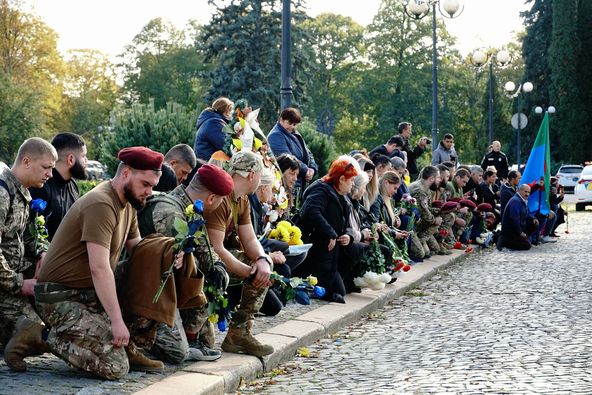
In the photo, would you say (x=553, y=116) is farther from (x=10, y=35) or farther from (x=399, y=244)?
(x=399, y=244)

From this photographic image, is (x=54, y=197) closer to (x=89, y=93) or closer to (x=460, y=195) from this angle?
(x=460, y=195)

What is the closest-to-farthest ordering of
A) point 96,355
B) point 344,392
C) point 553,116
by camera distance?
1. point 96,355
2. point 344,392
3. point 553,116

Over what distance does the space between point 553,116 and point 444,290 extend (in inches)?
2198

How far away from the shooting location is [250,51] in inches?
1794

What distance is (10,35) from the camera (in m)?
60.8

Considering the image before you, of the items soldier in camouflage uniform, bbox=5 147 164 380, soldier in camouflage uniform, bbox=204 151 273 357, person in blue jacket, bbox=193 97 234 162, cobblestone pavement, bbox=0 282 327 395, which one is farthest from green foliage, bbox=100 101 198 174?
soldier in camouflage uniform, bbox=5 147 164 380

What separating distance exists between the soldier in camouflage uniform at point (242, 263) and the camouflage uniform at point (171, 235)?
31 cm

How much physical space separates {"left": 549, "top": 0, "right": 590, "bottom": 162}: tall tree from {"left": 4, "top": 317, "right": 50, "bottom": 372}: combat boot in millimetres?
61343

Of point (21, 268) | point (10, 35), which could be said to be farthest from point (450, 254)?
point (10, 35)

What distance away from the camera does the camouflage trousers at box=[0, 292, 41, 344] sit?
22.0 ft

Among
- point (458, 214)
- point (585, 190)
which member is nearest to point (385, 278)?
point (458, 214)

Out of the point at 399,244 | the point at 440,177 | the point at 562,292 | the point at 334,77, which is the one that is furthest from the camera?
the point at 334,77

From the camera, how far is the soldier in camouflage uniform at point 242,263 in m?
7.20

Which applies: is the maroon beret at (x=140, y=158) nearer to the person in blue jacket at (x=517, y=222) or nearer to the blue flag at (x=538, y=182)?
the person in blue jacket at (x=517, y=222)
